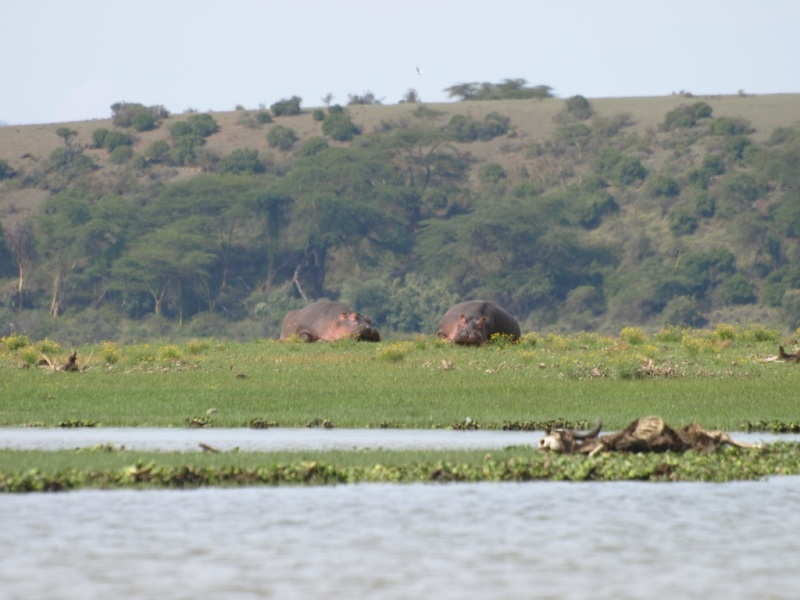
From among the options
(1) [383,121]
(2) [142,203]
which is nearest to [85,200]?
(2) [142,203]

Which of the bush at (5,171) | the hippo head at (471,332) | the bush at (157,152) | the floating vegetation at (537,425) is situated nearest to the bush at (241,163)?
the bush at (157,152)

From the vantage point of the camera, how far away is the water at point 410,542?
8.73m

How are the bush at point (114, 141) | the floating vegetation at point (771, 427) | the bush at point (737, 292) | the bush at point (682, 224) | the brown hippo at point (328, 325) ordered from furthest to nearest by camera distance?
the bush at point (114, 141) < the bush at point (682, 224) < the bush at point (737, 292) < the brown hippo at point (328, 325) < the floating vegetation at point (771, 427)

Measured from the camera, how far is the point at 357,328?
95.5 ft

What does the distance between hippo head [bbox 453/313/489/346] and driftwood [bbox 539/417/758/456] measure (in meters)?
13.0

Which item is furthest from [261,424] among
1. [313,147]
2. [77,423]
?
[313,147]

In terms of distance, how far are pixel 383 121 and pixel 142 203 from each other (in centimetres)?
1892

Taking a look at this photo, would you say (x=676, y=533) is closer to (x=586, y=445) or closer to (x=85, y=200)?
(x=586, y=445)

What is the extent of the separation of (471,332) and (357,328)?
2.60 meters

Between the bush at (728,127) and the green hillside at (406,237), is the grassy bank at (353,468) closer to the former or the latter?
the green hillside at (406,237)

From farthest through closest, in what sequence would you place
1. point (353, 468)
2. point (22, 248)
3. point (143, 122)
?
point (143, 122) → point (22, 248) → point (353, 468)

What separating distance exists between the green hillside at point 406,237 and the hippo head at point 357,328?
2696 centimetres

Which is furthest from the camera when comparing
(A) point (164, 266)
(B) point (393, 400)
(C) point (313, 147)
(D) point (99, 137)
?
(D) point (99, 137)

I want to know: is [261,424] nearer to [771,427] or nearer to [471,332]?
[771,427]
